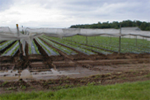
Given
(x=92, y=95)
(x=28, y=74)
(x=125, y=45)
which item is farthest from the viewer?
(x=125, y=45)

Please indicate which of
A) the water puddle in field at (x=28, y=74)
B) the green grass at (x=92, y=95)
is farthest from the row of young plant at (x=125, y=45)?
the green grass at (x=92, y=95)

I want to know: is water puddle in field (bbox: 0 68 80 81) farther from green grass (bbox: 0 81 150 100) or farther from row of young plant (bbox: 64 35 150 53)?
row of young plant (bbox: 64 35 150 53)

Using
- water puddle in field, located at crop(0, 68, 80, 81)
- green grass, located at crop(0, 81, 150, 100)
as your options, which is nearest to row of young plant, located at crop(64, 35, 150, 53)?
water puddle in field, located at crop(0, 68, 80, 81)

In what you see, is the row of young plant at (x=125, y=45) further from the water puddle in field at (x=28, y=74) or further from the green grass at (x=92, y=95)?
the green grass at (x=92, y=95)

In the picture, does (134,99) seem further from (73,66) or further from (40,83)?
(73,66)

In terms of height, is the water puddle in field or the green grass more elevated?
the green grass

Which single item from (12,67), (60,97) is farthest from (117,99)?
(12,67)

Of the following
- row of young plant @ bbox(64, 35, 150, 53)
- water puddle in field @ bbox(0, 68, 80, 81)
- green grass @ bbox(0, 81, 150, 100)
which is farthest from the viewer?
row of young plant @ bbox(64, 35, 150, 53)

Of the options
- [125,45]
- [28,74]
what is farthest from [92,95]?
[125,45]

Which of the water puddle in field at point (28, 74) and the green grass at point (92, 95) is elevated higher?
the green grass at point (92, 95)

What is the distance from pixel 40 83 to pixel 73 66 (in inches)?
134

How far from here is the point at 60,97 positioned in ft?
14.0

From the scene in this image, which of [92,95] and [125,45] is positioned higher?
[92,95]

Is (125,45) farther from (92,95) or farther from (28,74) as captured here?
(92,95)
